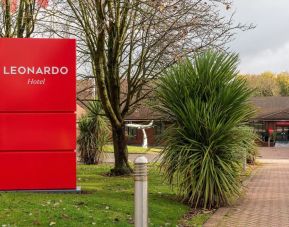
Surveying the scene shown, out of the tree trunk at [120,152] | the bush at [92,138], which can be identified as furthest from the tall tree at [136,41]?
the bush at [92,138]

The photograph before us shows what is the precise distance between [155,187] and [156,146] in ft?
8.65

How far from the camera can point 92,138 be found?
76.9 ft

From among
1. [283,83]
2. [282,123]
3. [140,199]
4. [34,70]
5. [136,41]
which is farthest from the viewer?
[283,83]

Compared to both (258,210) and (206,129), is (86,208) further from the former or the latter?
(258,210)

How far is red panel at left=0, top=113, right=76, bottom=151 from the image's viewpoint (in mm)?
10586

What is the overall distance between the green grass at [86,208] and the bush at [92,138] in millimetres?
11194

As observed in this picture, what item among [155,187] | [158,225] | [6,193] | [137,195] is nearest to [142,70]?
[155,187]

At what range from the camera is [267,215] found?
373 inches

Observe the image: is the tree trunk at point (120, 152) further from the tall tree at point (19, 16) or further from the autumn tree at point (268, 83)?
the autumn tree at point (268, 83)

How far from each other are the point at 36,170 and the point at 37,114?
1.15 m

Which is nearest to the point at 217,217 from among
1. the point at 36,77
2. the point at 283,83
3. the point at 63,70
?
the point at 63,70

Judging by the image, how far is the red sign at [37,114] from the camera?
34.7 feet

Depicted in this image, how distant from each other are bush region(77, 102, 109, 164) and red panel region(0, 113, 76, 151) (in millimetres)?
12416

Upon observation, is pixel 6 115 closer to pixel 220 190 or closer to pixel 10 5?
pixel 220 190
